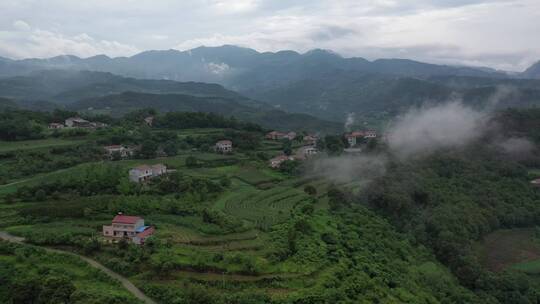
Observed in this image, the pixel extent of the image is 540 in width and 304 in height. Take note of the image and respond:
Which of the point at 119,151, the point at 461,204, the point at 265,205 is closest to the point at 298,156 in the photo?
the point at 265,205

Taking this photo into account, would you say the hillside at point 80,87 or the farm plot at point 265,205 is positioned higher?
the hillside at point 80,87

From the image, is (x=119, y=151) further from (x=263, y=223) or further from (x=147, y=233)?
(x=263, y=223)

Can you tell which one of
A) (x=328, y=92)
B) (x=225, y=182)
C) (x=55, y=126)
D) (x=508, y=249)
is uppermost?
(x=55, y=126)

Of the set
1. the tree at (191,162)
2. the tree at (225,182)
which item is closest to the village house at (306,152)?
the tree at (191,162)

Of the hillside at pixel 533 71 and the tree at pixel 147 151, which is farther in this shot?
the hillside at pixel 533 71

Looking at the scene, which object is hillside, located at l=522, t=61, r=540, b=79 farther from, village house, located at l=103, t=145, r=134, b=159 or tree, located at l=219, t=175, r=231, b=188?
village house, located at l=103, t=145, r=134, b=159

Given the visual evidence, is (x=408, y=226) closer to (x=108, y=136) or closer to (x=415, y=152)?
(x=415, y=152)

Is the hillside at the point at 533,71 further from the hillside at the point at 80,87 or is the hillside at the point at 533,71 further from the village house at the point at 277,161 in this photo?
the village house at the point at 277,161
